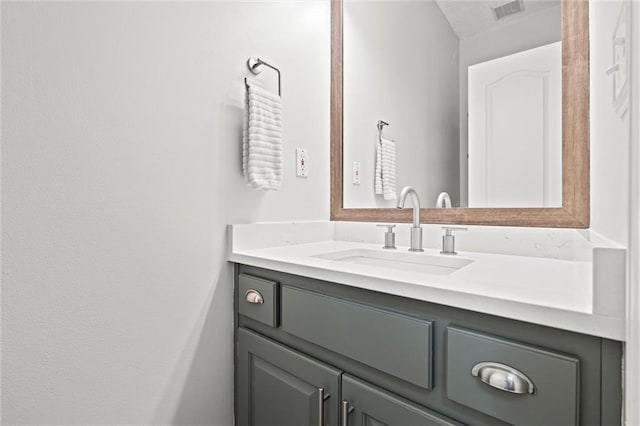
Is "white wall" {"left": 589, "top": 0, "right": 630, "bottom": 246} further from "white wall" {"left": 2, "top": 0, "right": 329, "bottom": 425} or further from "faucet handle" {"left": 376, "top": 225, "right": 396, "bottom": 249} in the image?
"white wall" {"left": 2, "top": 0, "right": 329, "bottom": 425}

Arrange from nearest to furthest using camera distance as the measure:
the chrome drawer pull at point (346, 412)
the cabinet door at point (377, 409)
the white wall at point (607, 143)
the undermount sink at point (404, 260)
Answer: the white wall at point (607, 143), the cabinet door at point (377, 409), the chrome drawer pull at point (346, 412), the undermount sink at point (404, 260)

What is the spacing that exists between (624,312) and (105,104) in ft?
3.82

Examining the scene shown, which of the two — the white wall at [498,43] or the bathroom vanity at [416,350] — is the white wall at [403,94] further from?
the bathroom vanity at [416,350]

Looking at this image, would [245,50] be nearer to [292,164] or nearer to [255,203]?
[292,164]

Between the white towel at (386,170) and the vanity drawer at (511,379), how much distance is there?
87 cm

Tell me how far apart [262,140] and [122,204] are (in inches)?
19.3

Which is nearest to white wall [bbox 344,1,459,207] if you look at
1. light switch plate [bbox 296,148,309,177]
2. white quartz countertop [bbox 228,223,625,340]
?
light switch plate [bbox 296,148,309,177]

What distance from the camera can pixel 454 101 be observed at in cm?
123

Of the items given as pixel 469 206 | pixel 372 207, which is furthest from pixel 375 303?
pixel 372 207

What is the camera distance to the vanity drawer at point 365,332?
66cm

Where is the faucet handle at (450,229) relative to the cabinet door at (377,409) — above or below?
above

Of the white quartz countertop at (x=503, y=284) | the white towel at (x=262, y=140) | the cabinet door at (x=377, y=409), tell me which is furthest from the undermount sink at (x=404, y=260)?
the cabinet door at (x=377, y=409)

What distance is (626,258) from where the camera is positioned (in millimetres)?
451

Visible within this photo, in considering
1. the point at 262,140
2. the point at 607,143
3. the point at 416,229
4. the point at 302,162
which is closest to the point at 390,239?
the point at 416,229
